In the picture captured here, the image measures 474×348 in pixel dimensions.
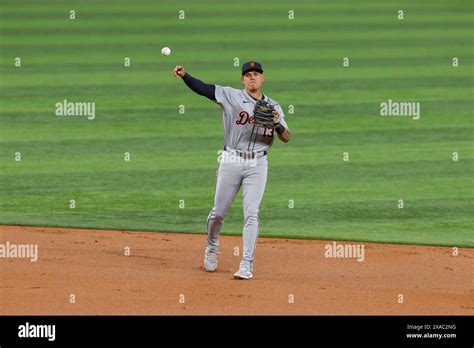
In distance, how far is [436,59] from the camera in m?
23.6

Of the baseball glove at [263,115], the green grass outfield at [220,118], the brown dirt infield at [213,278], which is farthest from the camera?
the green grass outfield at [220,118]

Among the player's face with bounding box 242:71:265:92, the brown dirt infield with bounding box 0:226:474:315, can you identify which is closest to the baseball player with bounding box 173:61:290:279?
the player's face with bounding box 242:71:265:92

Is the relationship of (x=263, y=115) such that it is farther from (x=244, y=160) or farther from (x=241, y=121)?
(x=244, y=160)

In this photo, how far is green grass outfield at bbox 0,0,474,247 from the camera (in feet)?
43.1

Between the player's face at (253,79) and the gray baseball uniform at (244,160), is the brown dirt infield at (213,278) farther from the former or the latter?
the player's face at (253,79)

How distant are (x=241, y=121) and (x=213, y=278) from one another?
1.46 meters

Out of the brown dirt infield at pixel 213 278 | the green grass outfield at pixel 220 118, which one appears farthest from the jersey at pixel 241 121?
the green grass outfield at pixel 220 118

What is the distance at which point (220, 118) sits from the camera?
61.0ft

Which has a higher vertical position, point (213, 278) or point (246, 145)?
point (246, 145)

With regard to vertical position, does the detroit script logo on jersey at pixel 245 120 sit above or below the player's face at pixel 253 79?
below

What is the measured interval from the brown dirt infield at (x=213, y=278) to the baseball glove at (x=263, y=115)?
1442 mm

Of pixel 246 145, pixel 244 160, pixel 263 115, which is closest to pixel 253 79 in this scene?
pixel 263 115

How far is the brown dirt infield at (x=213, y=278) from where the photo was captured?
885 cm

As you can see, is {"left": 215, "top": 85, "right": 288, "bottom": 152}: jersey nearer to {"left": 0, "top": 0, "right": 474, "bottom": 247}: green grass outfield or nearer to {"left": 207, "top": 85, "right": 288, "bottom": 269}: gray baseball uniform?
{"left": 207, "top": 85, "right": 288, "bottom": 269}: gray baseball uniform
